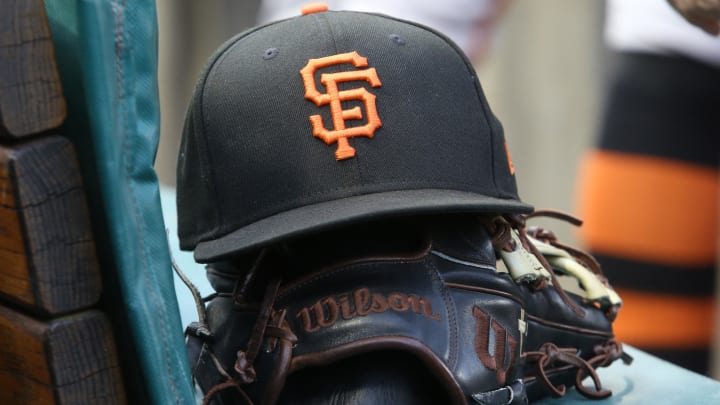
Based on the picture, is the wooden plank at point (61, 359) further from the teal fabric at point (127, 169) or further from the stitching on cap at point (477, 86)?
the stitching on cap at point (477, 86)

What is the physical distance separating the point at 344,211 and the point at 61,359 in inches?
11.0

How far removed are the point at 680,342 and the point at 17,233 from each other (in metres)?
1.51

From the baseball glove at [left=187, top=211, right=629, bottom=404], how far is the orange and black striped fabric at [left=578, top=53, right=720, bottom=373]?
0.94 m

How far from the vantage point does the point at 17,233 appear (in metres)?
0.71

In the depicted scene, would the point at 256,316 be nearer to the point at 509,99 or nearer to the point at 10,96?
the point at 10,96

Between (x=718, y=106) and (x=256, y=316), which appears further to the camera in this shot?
(x=718, y=106)

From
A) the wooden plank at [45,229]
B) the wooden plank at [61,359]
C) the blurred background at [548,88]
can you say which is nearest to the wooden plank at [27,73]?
the wooden plank at [45,229]

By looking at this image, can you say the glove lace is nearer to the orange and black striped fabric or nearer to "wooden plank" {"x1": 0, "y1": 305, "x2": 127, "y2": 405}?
"wooden plank" {"x1": 0, "y1": 305, "x2": 127, "y2": 405}

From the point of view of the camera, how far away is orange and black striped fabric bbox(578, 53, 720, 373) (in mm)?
1849

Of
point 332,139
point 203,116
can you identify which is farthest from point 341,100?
point 203,116

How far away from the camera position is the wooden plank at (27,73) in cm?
69

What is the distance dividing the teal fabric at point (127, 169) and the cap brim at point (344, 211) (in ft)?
0.34

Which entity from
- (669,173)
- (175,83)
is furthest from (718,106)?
(175,83)

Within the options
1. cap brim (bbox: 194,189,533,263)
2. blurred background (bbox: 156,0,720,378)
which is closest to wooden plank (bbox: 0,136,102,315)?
cap brim (bbox: 194,189,533,263)
